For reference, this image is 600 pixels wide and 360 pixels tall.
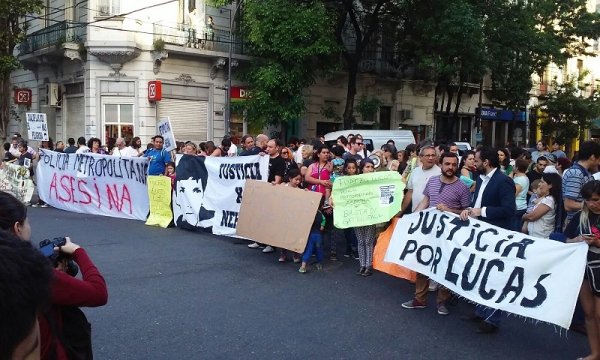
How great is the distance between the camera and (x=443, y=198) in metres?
6.21

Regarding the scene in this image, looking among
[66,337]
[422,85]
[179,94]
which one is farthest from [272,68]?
[66,337]

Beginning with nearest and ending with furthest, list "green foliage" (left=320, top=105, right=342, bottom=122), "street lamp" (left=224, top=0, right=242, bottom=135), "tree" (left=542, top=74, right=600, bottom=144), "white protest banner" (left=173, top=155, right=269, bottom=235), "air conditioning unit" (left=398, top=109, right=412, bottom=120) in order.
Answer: "white protest banner" (left=173, top=155, right=269, bottom=235) < "street lamp" (left=224, top=0, right=242, bottom=135) < "green foliage" (left=320, top=105, right=342, bottom=122) < "air conditioning unit" (left=398, top=109, right=412, bottom=120) < "tree" (left=542, top=74, right=600, bottom=144)

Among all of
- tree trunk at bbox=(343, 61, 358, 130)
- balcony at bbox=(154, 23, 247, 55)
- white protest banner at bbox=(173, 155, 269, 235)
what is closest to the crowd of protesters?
white protest banner at bbox=(173, 155, 269, 235)

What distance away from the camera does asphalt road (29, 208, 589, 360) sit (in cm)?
514

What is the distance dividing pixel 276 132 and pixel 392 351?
2043 cm

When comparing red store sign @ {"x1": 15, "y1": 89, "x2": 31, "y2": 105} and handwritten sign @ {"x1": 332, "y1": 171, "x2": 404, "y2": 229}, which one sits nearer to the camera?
handwritten sign @ {"x1": 332, "y1": 171, "x2": 404, "y2": 229}

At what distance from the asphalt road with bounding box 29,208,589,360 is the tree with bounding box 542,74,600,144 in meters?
26.7

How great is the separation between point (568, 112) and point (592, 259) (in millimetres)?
30066

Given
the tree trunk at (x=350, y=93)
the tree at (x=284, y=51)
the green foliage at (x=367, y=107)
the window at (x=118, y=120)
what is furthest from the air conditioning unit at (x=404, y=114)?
the window at (x=118, y=120)

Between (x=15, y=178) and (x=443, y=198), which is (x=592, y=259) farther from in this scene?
(x=15, y=178)

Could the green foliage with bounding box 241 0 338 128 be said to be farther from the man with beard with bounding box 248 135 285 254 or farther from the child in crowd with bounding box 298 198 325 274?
the child in crowd with bounding box 298 198 325 274

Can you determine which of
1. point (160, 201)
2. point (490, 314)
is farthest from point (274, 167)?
point (490, 314)

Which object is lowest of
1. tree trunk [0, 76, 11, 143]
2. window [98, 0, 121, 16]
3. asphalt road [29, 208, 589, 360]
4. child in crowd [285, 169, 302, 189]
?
asphalt road [29, 208, 589, 360]

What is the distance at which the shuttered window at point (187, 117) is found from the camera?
907 inches
